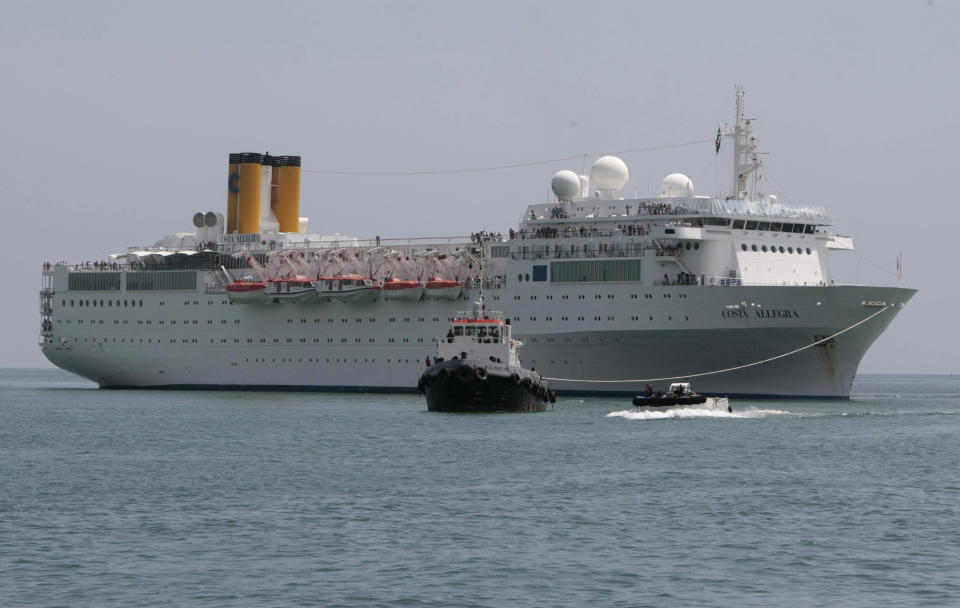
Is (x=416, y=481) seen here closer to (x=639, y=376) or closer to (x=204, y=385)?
(x=639, y=376)

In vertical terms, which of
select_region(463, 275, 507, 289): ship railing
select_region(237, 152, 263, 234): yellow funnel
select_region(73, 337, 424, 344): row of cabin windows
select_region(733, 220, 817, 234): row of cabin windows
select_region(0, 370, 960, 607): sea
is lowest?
select_region(0, 370, 960, 607): sea

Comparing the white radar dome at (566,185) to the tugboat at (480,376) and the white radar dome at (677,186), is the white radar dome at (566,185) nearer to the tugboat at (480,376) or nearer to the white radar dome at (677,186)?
the white radar dome at (677,186)

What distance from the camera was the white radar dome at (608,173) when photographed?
76500mm

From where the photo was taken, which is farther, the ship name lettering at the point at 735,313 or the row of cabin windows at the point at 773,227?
the row of cabin windows at the point at 773,227

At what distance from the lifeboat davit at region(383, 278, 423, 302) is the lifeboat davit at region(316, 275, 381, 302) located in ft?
3.39

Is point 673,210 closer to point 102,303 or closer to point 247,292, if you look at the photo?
point 247,292

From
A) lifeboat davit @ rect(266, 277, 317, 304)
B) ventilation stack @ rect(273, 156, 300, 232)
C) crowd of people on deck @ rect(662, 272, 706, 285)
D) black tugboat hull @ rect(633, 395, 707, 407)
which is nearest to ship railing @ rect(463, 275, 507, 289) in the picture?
lifeboat davit @ rect(266, 277, 317, 304)

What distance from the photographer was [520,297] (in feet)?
246

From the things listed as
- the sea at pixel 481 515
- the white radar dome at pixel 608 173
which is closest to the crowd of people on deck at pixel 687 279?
the white radar dome at pixel 608 173

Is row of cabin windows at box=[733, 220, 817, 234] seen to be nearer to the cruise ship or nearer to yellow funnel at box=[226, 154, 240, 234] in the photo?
the cruise ship

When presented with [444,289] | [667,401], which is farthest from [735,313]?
[444,289]

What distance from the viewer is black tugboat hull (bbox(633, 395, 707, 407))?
5984 centimetres

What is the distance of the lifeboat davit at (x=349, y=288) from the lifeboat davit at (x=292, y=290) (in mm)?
804

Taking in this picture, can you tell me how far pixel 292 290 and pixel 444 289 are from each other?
9.49 metres
